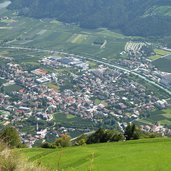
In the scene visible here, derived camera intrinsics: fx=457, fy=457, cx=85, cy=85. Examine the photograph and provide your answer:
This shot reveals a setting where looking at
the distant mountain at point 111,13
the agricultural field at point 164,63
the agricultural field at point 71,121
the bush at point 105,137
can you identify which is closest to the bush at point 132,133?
the bush at point 105,137

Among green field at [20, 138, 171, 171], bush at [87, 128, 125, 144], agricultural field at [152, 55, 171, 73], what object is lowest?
agricultural field at [152, 55, 171, 73]

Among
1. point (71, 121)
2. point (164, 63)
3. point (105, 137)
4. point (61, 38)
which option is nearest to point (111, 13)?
point (61, 38)

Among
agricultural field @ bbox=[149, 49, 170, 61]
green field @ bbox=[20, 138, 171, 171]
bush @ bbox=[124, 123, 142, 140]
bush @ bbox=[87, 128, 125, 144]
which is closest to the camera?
green field @ bbox=[20, 138, 171, 171]

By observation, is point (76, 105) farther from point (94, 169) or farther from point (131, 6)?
point (131, 6)

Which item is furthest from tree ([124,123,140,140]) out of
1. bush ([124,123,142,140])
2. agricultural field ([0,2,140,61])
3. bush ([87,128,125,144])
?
agricultural field ([0,2,140,61])

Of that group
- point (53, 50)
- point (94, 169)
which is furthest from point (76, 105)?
point (94, 169)

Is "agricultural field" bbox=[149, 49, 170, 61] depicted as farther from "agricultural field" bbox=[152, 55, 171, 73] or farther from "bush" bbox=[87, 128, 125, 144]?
→ "bush" bbox=[87, 128, 125, 144]
